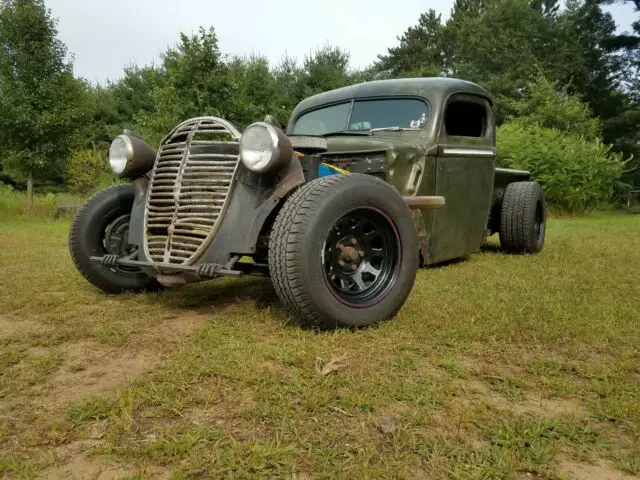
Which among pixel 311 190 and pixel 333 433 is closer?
pixel 333 433

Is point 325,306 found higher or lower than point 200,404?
higher

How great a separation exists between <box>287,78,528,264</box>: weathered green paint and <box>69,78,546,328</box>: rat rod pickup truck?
0.01 meters

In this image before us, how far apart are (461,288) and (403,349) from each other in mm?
1494

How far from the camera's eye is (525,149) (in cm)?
1389

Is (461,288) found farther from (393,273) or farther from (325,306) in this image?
(325,306)

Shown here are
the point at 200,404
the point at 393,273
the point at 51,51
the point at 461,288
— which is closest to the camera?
the point at 200,404

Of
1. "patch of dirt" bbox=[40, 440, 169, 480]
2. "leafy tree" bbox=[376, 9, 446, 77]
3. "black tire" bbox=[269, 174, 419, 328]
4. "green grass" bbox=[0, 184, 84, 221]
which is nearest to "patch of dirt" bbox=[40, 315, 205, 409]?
"patch of dirt" bbox=[40, 440, 169, 480]

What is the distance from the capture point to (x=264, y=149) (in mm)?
2764

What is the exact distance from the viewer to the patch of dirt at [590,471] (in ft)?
4.74

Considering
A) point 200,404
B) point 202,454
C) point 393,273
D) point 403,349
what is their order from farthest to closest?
point 393,273 → point 403,349 → point 200,404 → point 202,454

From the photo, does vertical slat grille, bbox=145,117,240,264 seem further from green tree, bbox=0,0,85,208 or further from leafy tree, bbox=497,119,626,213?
leafy tree, bbox=497,119,626,213

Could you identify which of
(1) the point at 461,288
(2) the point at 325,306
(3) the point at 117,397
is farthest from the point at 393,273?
(3) the point at 117,397

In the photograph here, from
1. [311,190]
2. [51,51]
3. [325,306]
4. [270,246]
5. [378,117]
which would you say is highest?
[51,51]

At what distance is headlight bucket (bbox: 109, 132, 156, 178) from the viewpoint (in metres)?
3.35
